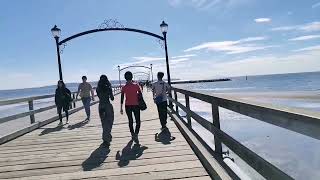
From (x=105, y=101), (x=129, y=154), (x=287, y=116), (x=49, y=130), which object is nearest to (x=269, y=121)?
(x=287, y=116)

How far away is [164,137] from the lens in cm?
931

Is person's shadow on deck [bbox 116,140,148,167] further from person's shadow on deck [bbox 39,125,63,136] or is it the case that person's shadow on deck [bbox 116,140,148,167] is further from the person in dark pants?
person's shadow on deck [bbox 39,125,63,136]

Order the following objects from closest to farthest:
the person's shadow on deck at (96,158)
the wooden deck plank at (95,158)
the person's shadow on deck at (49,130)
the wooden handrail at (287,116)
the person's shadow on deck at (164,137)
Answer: the wooden handrail at (287,116) < the wooden deck plank at (95,158) < the person's shadow on deck at (96,158) < the person's shadow on deck at (164,137) < the person's shadow on deck at (49,130)

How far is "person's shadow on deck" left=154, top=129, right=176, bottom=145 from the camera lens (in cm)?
873

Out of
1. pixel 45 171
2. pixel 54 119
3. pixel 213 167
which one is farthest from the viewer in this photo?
pixel 54 119

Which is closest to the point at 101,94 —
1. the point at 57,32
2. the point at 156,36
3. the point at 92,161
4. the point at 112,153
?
the point at 112,153

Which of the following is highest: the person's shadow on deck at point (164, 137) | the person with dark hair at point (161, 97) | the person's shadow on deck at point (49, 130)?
→ the person with dark hair at point (161, 97)

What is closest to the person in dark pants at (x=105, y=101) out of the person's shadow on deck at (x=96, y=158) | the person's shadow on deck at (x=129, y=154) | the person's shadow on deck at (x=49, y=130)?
the person's shadow on deck at (x=96, y=158)

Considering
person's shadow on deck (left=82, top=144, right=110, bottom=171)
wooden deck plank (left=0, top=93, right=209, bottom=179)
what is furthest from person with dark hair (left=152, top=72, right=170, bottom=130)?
person's shadow on deck (left=82, top=144, right=110, bottom=171)

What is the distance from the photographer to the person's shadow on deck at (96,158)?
→ 6586mm

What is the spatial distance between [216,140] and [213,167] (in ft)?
1.78

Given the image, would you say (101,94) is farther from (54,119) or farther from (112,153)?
(54,119)

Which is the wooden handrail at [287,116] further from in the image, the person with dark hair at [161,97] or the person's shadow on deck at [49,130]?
the person's shadow on deck at [49,130]

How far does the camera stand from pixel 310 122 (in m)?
2.57
